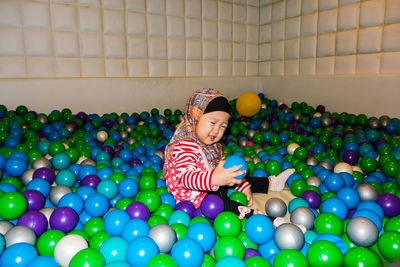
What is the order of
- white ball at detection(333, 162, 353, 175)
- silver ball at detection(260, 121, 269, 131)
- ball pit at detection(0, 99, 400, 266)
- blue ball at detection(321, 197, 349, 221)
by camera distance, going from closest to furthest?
ball pit at detection(0, 99, 400, 266) < blue ball at detection(321, 197, 349, 221) < white ball at detection(333, 162, 353, 175) < silver ball at detection(260, 121, 269, 131)

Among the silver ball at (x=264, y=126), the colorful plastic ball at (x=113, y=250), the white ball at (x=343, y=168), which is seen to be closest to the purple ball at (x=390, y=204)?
the white ball at (x=343, y=168)

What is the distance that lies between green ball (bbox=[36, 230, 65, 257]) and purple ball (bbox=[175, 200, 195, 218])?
1.74 ft

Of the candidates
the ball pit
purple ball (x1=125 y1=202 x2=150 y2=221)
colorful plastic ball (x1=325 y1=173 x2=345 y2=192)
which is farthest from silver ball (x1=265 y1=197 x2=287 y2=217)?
purple ball (x1=125 y1=202 x2=150 y2=221)

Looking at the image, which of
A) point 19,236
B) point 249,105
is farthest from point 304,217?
point 249,105

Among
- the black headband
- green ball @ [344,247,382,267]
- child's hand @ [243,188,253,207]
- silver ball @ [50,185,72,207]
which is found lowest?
child's hand @ [243,188,253,207]

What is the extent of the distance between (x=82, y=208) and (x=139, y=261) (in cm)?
58

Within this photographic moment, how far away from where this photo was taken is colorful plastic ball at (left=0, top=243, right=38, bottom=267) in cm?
104

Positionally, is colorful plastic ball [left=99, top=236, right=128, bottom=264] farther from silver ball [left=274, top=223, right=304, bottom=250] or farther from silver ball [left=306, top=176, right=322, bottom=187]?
silver ball [left=306, top=176, right=322, bottom=187]

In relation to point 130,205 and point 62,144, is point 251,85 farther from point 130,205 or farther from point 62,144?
point 130,205

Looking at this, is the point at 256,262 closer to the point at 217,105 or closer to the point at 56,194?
the point at 217,105

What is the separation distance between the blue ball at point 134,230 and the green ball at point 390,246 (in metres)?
0.88

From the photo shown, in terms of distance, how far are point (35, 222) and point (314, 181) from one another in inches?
56.3

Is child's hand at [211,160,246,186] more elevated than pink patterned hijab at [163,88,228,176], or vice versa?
pink patterned hijab at [163,88,228,176]

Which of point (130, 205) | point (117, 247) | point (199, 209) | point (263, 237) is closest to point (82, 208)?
point (130, 205)
